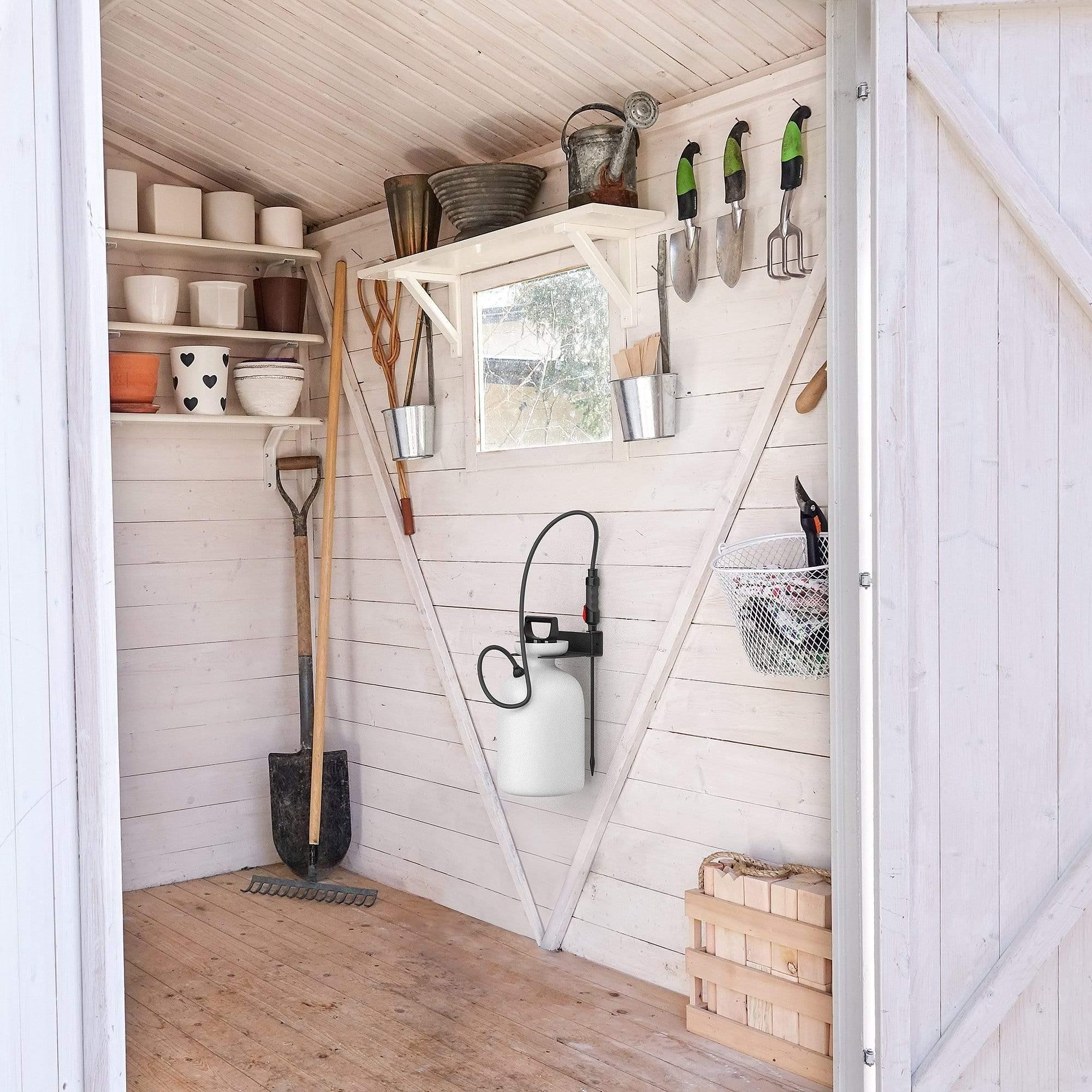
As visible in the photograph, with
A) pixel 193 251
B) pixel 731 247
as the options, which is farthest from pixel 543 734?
pixel 193 251

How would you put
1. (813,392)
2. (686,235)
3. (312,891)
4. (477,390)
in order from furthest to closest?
(312,891), (477,390), (686,235), (813,392)

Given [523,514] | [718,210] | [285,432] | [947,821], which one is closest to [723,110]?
[718,210]

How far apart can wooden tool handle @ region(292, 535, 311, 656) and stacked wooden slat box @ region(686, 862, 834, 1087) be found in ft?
6.73

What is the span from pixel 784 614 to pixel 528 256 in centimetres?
153

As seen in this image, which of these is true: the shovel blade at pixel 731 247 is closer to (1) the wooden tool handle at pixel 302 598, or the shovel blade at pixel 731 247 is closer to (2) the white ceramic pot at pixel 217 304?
(2) the white ceramic pot at pixel 217 304

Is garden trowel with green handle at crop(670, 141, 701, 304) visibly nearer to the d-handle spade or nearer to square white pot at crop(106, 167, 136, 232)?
the d-handle spade

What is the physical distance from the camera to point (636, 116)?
3043 millimetres

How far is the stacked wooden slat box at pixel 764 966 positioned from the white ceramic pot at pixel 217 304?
8.41 feet

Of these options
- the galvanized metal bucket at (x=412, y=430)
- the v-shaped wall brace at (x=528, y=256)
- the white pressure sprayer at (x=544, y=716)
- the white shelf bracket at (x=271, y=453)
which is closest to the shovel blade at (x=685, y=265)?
the v-shaped wall brace at (x=528, y=256)

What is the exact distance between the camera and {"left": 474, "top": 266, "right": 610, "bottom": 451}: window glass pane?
3543mm

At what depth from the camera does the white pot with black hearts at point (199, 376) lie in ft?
14.0

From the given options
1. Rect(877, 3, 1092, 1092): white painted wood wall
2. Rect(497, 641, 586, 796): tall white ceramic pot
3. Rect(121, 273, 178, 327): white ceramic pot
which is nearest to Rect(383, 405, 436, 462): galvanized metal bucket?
Rect(121, 273, 178, 327): white ceramic pot

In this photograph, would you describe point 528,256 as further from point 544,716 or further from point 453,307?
point 544,716

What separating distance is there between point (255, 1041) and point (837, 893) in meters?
1.50
